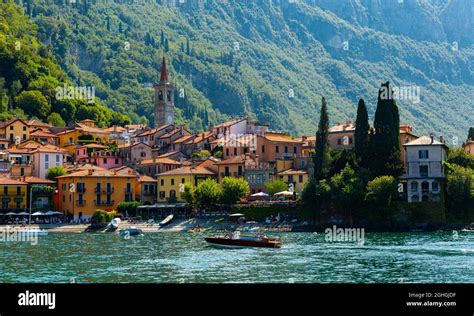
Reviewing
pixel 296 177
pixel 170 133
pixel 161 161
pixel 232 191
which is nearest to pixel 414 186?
pixel 296 177

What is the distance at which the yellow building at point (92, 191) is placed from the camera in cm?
10981

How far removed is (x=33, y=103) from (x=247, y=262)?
130016 millimetres

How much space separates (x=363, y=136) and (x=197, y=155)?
134 ft

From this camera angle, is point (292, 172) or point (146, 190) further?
point (146, 190)

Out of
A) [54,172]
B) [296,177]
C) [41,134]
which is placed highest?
[41,134]

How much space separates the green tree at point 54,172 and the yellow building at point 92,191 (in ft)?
14.6

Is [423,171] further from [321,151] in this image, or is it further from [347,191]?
[321,151]

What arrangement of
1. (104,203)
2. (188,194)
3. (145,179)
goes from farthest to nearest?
(145,179), (104,203), (188,194)

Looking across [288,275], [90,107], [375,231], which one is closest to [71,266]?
[288,275]

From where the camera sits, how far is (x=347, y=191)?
87938 mm

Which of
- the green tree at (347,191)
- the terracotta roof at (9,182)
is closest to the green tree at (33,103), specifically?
the terracotta roof at (9,182)

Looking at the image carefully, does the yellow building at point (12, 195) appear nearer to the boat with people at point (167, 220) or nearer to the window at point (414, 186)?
the boat with people at point (167, 220)

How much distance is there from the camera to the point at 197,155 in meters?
128

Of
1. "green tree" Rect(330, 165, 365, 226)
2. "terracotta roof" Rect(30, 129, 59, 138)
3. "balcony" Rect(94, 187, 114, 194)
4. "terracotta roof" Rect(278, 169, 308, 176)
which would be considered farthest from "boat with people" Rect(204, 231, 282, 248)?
"terracotta roof" Rect(30, 129, 59, 138)
